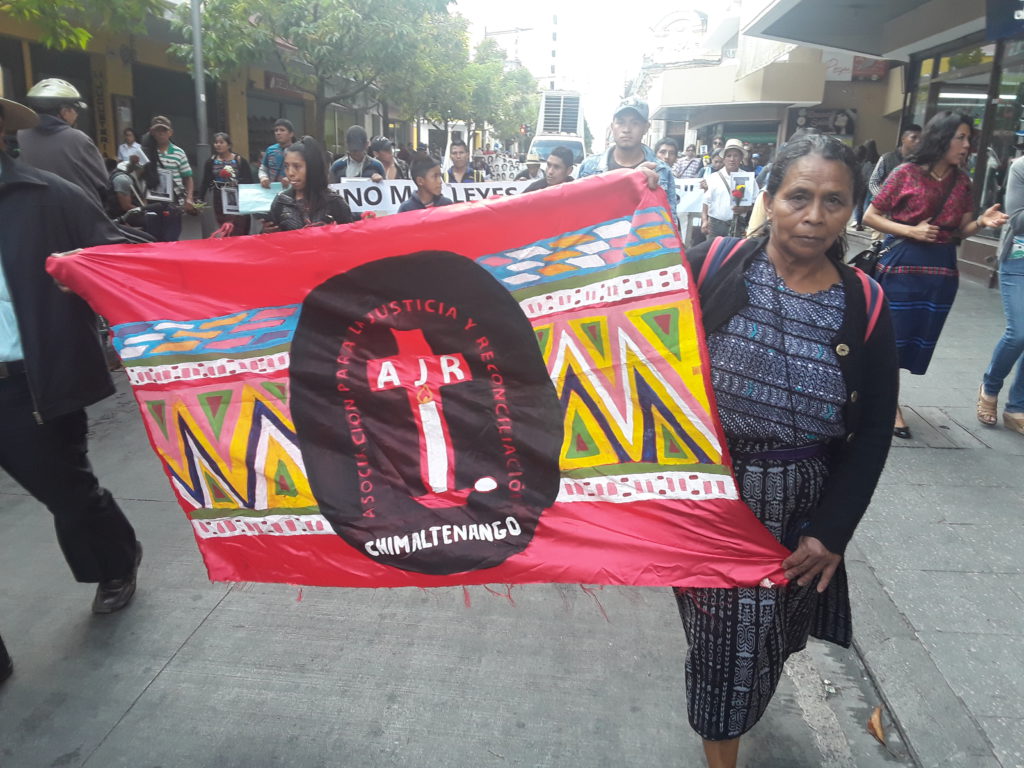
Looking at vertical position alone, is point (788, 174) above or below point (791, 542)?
above

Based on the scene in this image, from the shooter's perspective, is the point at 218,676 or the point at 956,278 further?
the point at 956,278

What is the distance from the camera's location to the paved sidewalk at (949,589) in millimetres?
2557

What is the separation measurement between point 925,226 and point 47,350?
438cm

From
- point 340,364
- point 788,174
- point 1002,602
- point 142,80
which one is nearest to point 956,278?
point 1002,602

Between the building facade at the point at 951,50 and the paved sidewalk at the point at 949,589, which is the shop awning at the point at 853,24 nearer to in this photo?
the building facade at the point at 951,50

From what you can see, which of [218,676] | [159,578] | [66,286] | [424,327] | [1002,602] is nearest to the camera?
[424,327]

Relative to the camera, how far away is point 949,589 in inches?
132

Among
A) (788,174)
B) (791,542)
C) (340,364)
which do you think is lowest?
(791,542)

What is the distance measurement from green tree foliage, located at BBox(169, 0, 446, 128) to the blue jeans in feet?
45.1

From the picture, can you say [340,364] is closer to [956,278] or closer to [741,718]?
[741,718]

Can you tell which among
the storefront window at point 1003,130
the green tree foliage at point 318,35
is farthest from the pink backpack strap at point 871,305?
the green tree foliage at point 318,35

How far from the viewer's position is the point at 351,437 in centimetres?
230

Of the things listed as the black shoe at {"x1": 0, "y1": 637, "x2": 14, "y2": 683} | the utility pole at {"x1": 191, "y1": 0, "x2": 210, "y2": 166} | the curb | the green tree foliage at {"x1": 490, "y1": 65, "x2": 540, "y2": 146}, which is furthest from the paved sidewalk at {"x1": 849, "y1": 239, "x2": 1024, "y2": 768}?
the green tree foliage at {"x1": 490, "y1": 65, "x2": 540, "y2": 146}

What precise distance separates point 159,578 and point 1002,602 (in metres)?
3.53
